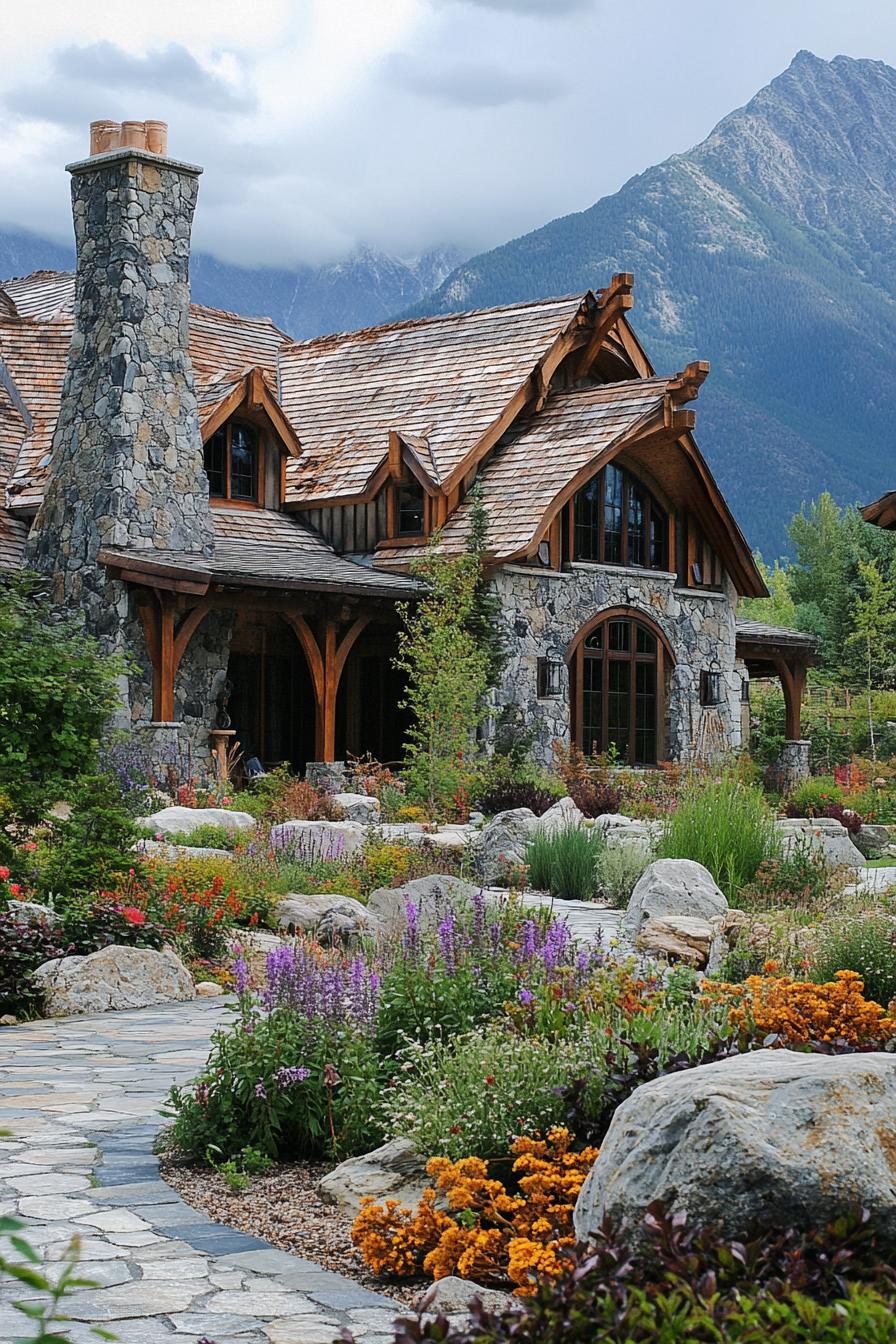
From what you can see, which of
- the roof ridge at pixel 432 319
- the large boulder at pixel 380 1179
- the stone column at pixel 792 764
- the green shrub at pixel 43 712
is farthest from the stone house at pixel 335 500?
the large boulder at pixel 380 1179

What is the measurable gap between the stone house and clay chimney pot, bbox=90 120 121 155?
50 mm

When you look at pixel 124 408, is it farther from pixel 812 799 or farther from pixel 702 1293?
pixel 702 1293

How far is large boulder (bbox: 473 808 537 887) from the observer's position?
16.2m

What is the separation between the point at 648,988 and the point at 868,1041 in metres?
1.13

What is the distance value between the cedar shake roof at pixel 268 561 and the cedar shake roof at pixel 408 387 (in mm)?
962

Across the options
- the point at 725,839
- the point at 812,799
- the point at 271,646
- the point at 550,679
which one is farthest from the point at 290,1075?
the point at 271,646

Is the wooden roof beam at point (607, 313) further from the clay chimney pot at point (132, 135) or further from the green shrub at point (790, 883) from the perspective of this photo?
the green shrub at point (790, 883)

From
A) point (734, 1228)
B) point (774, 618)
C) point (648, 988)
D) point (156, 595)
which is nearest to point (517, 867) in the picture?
point (156, 595)

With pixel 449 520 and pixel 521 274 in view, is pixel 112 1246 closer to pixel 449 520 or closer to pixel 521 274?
pixel 449 520

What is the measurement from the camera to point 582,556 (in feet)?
82.5

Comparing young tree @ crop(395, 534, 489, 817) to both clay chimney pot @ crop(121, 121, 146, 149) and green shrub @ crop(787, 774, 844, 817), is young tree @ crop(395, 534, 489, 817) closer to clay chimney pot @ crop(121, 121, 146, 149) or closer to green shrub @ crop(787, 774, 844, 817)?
green shrub @ crop(787, 774, 844, 817)

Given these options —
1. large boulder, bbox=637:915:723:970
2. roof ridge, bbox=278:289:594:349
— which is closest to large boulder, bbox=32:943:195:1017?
large boulder, bbox=637:915:723:970

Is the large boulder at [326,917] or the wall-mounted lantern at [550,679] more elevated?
the wall-mounted lantern at [550,679]

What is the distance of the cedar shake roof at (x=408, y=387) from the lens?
82.9 feet
